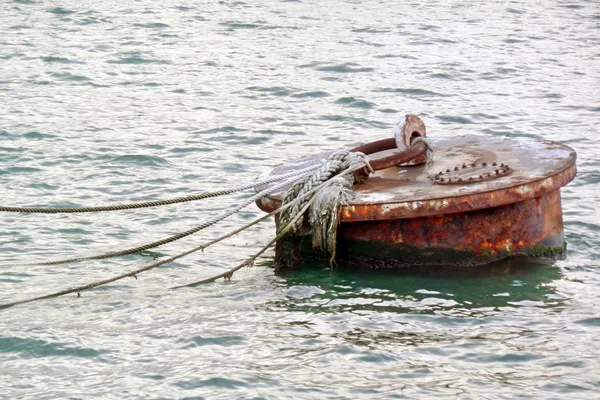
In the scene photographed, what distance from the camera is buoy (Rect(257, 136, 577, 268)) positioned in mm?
5953

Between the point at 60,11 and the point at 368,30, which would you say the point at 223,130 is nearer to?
the point at 368,30

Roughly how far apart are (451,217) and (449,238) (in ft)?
0.47

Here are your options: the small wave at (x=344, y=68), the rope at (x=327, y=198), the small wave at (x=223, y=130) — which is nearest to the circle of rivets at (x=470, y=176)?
the rope at (x=327, y=198)

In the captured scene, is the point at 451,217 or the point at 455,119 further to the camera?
the point at 455,119

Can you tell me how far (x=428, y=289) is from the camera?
612 cm

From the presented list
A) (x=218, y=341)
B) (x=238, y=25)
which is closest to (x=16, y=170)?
(x=218, y=341)

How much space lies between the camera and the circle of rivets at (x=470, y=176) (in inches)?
243

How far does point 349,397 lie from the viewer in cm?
479

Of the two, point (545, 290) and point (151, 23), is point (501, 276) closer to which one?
point (545, 290)

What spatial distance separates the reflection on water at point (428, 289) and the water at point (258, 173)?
0.06ft

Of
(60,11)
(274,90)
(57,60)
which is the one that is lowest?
(274,90)

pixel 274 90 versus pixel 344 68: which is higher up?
pixel 344 68

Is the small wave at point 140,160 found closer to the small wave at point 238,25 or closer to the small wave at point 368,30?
the small wave at point 238,25

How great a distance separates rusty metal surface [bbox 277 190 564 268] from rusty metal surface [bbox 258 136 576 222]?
0.18 metres
